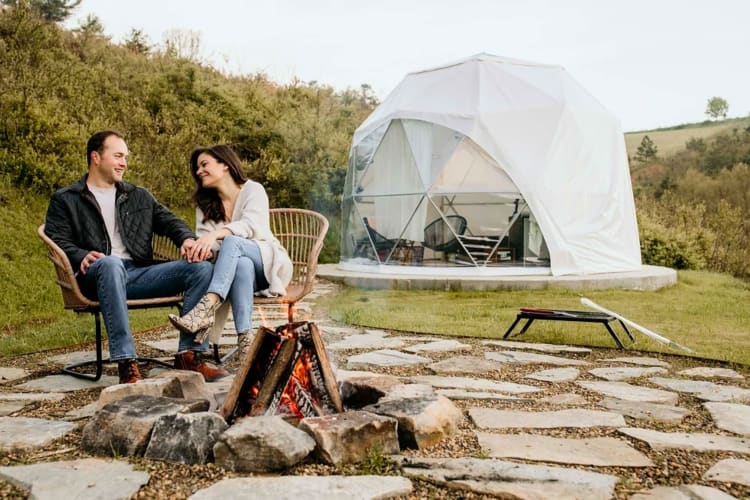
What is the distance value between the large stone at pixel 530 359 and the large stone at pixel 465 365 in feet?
0.48

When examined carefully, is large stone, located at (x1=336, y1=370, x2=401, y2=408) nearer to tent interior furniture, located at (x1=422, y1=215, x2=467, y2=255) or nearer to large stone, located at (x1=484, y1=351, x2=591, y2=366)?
large stone, located at (x1=484, y1=351, x2=591, y2=366)

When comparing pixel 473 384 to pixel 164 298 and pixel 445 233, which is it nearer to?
pixel 164 298

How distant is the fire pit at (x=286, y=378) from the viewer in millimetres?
2631

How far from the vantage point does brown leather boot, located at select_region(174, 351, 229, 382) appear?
11.1ft

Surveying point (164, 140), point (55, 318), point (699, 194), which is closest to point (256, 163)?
point (164, 140)

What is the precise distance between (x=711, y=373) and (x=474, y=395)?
162cm

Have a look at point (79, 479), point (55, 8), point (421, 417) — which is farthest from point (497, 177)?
point (55, 8)

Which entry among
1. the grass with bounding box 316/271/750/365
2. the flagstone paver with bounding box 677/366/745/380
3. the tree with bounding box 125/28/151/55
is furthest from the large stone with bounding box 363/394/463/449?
the tree with bounding box 125/28/151/55

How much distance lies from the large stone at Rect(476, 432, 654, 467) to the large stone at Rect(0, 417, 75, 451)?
61.1 inches

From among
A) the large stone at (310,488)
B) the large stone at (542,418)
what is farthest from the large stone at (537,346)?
the large stone at (310,488)

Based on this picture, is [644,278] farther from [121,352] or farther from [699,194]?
[699,194]

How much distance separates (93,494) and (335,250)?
35.1ft

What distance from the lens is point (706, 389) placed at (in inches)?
135

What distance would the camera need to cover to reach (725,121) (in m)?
36.2
